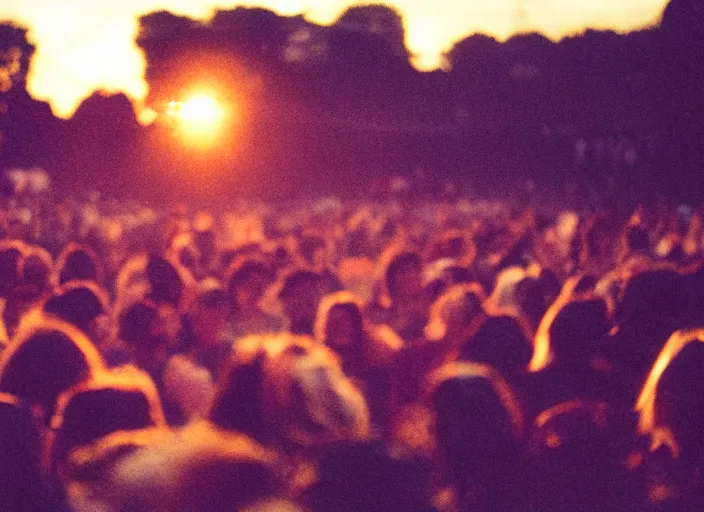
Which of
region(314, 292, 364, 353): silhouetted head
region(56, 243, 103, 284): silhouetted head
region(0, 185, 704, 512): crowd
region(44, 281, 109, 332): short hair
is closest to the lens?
region(0, 185, 704, 512): crowd

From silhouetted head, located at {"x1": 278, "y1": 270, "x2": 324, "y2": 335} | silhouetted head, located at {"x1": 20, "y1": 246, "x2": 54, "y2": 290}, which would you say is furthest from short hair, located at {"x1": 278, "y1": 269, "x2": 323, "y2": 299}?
silhouetted head, located at {"x1": 20, "y1": 246, "x2": 54, "y2": 290}

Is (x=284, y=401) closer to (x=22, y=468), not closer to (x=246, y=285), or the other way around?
(x=22, y=468)

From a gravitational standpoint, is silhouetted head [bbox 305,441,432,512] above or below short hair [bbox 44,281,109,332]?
below

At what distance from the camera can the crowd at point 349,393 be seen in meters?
2.18

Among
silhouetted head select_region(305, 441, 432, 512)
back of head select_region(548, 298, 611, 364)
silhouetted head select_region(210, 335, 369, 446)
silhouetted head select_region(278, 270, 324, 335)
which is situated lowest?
silhouetted head select_region(305, 441, 432, 512)

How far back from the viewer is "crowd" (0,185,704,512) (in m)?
2.18

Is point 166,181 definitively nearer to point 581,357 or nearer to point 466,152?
point 466,152

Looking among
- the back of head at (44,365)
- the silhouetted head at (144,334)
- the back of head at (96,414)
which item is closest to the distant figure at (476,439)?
the back of head at (96,414)

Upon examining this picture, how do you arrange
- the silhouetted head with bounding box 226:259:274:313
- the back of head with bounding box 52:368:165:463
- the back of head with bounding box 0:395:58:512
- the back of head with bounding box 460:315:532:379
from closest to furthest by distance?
1. the back of head with bounding box 0:395:58:512
2. the back of head with bounding box 52:368:165:463
3. the back of head with bounding box 460:315:532:379
4. the silhouetted head with bounding box 226:259:274:313

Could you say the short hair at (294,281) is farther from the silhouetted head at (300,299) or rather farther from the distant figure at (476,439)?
the distant figure at (476,439)

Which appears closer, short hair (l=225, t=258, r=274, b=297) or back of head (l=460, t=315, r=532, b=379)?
back of head (l=460, t=315, r=532, b=379)

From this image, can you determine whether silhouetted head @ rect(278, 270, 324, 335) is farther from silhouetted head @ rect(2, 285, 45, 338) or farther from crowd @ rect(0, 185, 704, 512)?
silhouetted head @ rect(2, 285, 45, 338)

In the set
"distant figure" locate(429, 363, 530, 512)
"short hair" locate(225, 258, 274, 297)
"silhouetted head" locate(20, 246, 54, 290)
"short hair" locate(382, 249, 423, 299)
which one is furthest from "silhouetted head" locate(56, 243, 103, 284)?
"distant figure" locate(429, 363, 530, 512)

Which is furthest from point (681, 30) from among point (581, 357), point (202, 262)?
point (581, 357)
